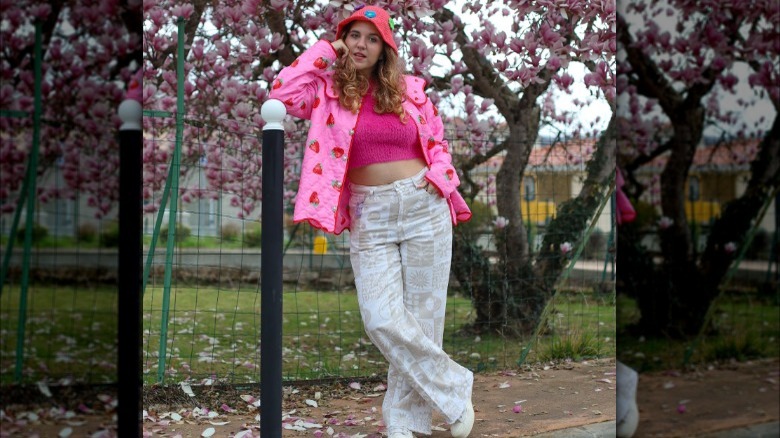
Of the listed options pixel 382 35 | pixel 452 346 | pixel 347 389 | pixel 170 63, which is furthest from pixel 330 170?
pixel 452 346

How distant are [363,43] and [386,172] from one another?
432 millimetres

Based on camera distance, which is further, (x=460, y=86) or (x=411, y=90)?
(x=460, y=86)

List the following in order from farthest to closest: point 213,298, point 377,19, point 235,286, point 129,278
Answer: point 235,286 → point 213,298 → point 377,19 → point 129,278

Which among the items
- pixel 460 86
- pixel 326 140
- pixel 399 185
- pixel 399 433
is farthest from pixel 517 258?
pixel 326 140

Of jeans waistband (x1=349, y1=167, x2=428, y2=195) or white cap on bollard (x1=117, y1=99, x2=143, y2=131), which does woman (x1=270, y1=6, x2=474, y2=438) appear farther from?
white cap on bollard (x1=117, y1=99, x2=143, y2=131)

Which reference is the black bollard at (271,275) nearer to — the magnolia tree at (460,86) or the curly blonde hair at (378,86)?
the curly blonde hair at (378,86)

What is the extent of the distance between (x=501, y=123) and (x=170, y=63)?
73.6 inches

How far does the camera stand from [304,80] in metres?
2.79

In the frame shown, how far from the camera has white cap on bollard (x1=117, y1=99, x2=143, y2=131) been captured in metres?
1.04

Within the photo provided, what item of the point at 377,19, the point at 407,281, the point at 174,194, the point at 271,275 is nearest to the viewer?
the point at 271,275

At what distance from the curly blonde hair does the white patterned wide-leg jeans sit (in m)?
0.25

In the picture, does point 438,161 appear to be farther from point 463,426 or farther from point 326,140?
point 463,426

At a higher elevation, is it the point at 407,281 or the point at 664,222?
the point at 664,222

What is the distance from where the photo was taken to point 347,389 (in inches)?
159
